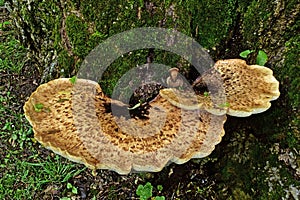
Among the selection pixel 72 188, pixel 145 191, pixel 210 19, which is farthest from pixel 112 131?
pixel 210 19

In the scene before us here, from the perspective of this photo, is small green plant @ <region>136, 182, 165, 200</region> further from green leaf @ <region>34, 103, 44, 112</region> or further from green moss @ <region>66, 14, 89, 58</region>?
green moss @ <region>66, 14, 89, 58</region>

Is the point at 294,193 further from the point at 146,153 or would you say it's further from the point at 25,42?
the point at 25,42

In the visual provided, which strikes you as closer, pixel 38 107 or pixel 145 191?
pixel 38 107

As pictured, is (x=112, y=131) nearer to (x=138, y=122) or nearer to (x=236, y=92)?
(x=138, y=122)

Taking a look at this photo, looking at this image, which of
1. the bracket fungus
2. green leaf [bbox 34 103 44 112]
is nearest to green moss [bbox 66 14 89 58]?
the bracket fungus

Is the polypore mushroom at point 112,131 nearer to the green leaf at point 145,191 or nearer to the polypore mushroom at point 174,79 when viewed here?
the polypore mushroom at point 174,79

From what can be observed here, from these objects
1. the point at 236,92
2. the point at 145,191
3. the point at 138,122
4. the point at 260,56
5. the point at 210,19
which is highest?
the point at 210,19

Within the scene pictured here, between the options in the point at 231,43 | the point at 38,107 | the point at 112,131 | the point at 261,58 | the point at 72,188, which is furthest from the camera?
the point at 72,188

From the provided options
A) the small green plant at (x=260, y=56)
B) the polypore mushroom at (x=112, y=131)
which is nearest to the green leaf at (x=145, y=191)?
the polypore mushroom at (x=112, y=131)
